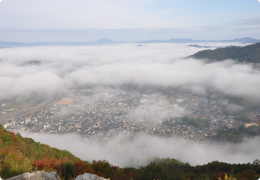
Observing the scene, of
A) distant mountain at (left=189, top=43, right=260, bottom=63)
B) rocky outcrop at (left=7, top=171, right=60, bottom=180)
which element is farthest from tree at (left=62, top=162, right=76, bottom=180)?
distant mountain at (left=189, top=43, right=260, bottom=63)

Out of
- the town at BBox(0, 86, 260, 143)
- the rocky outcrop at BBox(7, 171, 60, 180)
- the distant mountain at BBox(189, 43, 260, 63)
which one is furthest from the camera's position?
the distant mountain at BBox(189, 43, 260, 63)

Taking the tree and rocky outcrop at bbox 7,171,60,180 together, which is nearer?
rocky outcrop at bbox 7,171,60,180

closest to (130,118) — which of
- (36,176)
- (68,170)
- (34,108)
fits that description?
(34,108)

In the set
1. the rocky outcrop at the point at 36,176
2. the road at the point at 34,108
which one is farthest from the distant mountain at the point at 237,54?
the rocky outcrop at the point at 36,176

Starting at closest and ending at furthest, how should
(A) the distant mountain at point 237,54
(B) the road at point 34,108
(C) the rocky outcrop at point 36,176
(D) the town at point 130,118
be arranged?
(C) the rocky outcrop at point 36,176
(D) the town at point 130,118
(B) the road at point 34,108
(A) the distant mountain at point 237,54

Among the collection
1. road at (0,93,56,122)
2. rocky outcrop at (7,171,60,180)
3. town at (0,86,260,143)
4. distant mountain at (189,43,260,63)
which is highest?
distant mountain at (189,43,260,63)

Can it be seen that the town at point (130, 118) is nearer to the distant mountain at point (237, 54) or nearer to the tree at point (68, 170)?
the tree at point (68, 170)

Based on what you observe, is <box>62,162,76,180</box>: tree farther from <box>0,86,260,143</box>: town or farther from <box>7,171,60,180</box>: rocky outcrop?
<box>0,86,260,143</box>: town

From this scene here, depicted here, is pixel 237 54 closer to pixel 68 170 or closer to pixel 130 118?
pixel 130 118

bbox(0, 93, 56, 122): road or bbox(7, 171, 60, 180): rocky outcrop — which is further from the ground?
bbox(7, 171, 60, 180): rocky outcrop
